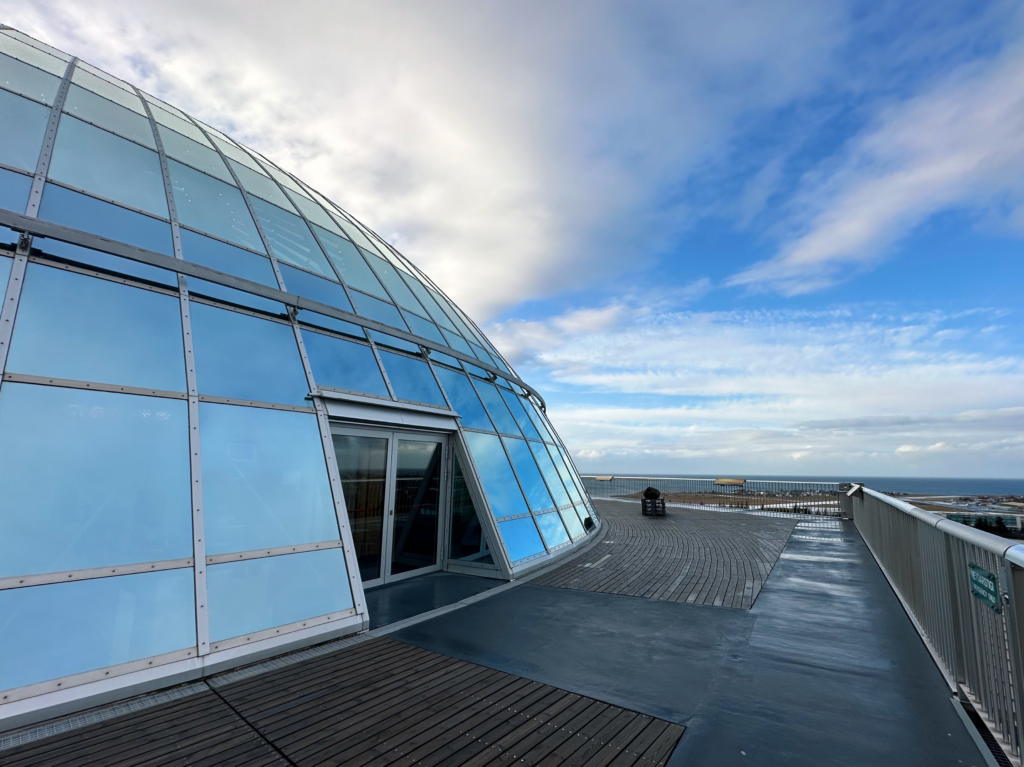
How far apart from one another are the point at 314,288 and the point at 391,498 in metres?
4.03

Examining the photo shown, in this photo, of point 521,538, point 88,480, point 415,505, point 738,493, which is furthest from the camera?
point 738,493

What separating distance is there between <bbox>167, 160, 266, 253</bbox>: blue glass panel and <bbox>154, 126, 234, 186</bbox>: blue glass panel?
305 mm

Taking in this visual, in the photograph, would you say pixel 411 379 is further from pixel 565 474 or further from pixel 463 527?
pixel 565 474

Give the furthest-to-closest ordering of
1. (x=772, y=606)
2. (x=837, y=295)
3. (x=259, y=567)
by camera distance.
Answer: (x=837, y=295) < (x=772, y=606) < (x=259, y=567)

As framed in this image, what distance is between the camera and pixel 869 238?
15539 mm

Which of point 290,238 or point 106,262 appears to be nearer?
point 106,262

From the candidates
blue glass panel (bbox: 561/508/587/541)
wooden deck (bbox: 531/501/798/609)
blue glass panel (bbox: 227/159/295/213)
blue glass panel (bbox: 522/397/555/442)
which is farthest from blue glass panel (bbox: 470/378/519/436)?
blue glass panel (bbox: 227/159/295/213)

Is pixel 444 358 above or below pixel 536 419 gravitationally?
above

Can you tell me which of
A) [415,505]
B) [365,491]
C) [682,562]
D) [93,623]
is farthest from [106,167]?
[682,562]

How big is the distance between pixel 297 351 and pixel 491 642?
4.89 metres

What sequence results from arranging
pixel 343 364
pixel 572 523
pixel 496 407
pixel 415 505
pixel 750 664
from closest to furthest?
pixel 750 664
pixel 343 364
pixel 415 505
pixel 496 407
pixel 572 523

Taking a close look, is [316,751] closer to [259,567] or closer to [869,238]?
[259,567]

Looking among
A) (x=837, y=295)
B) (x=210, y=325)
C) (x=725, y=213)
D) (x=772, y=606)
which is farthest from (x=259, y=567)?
(x=837, y=295)

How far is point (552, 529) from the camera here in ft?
32.6
